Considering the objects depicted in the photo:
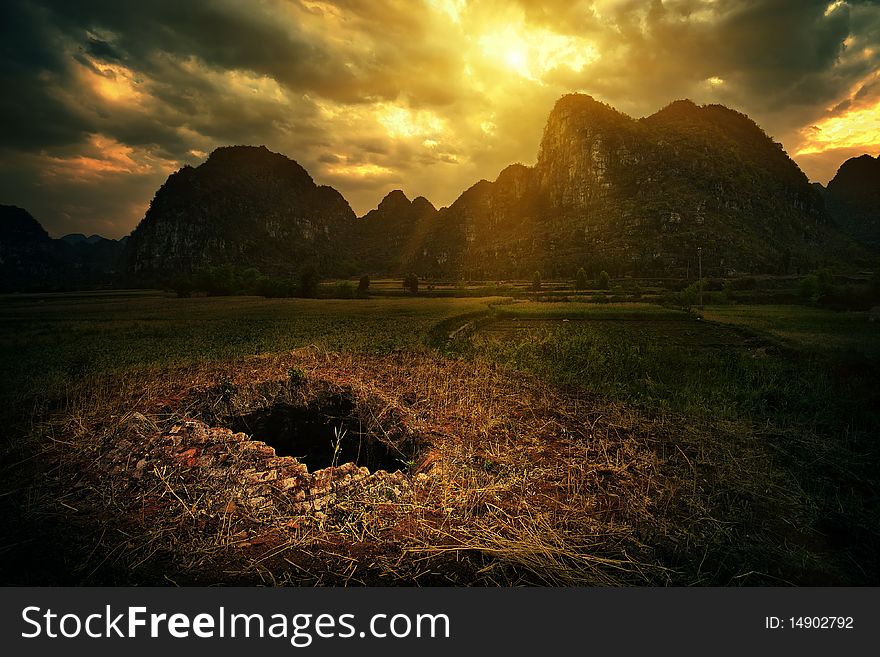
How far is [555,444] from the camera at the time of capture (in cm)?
539

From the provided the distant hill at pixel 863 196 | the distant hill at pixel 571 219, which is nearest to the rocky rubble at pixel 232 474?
the distant hill at pixel 571 219

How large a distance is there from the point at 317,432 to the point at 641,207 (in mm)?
135082

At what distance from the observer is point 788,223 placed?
359ft

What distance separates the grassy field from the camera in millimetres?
3201

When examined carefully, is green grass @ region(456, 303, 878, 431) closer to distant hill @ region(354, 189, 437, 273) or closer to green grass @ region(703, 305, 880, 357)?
green grass @ region(703, 305, 880, 357)

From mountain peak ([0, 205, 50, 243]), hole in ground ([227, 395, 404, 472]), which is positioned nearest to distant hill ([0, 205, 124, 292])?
mountain peak ([0, 205, 50, 243])

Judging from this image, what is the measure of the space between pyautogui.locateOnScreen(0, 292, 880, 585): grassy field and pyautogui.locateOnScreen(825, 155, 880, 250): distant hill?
1064 inches

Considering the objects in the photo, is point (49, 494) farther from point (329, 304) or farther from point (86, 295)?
point (329, 304)

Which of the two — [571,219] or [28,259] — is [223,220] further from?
[28,259]

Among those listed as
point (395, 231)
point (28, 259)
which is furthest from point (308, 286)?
point (395, 231)

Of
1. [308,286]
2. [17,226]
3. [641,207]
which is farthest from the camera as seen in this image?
[641,207]

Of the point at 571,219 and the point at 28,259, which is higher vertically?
the point at 571,219

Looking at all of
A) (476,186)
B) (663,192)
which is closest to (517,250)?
(663,192)

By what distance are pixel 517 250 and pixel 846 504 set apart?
11295cm
